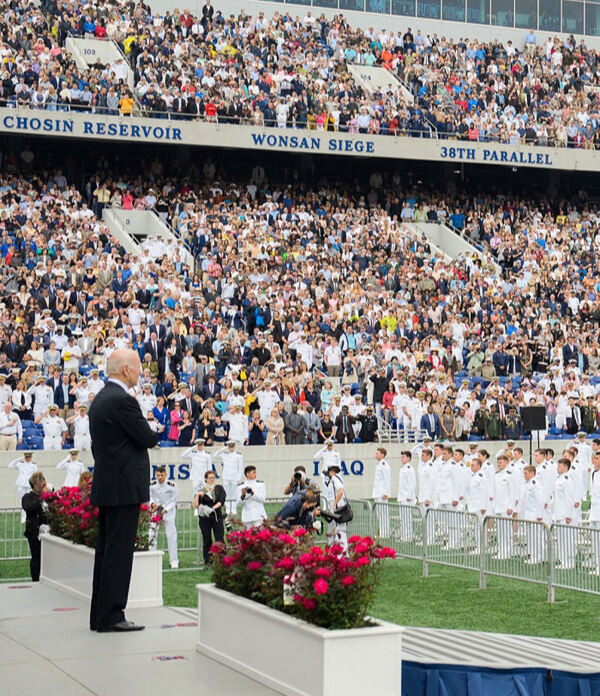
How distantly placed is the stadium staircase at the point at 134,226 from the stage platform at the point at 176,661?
27.1m

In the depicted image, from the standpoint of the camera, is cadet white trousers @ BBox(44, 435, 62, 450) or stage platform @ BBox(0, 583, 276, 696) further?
cadet white trousers @ BBox(44, 435, 62, 450)

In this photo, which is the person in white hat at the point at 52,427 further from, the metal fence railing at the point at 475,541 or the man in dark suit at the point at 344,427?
the man in dark suit at the point at 344,427

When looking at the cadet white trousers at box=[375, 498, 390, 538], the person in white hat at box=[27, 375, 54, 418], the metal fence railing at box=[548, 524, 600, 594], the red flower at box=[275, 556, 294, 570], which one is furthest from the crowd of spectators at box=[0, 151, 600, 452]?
the red flower at box=[275, 556, 294, 570]

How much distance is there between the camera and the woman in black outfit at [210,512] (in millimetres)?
17312

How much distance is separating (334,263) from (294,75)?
30.6 ft

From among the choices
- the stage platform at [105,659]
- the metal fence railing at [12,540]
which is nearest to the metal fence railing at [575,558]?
the stage platform at [105,659]

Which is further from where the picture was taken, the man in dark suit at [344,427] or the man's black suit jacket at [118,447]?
the man in dark suit at [344,427]

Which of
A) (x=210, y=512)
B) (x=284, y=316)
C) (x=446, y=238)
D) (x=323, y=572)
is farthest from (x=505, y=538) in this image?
(x=446, y=238)

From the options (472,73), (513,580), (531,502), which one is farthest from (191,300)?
(472,73)

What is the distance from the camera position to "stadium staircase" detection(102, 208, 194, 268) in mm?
36144

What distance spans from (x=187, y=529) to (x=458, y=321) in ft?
50.1

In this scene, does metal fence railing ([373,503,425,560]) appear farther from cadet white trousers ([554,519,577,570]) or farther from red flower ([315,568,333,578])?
red flower ([315,568,333,578])

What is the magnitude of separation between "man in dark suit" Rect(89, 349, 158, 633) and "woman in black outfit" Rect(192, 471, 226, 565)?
29.7 feet

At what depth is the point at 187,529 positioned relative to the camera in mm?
19688
